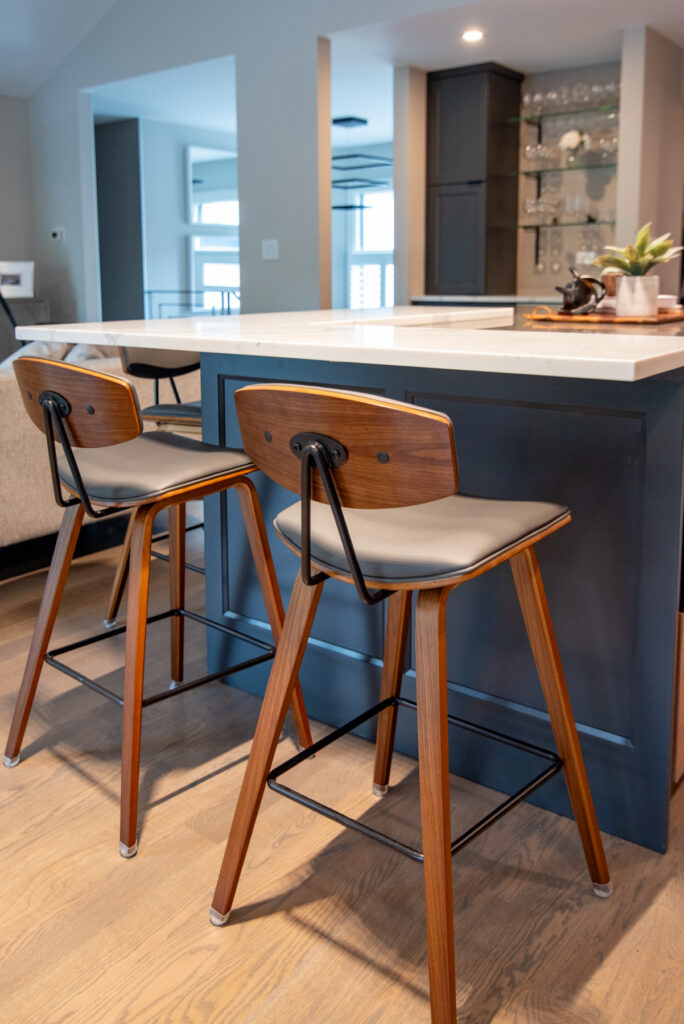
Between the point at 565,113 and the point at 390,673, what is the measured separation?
4.46 m

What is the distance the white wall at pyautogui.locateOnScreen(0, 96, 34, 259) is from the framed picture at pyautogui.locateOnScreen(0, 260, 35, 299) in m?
0.27

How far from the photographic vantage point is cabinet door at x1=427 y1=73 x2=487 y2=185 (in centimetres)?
516

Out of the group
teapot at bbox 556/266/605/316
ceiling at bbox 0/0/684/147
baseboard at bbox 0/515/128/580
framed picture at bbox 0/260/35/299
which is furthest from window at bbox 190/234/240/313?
teapot at bbox 556/266/605/316

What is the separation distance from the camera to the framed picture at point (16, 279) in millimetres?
6117

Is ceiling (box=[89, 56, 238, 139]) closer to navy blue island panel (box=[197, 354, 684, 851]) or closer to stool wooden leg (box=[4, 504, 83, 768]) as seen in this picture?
stool wooden leg (box=[4, 504, 83, 768])

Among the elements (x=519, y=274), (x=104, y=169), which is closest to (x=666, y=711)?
(x=519, y=274)

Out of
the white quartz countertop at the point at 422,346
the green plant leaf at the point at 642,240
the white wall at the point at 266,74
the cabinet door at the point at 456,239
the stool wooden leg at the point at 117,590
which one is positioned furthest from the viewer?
Result: the cabinet door at the point at 456,239

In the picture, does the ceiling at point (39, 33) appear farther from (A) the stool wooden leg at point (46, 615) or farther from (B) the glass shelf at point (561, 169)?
(A) the stool wooden leg at point (46, 615)

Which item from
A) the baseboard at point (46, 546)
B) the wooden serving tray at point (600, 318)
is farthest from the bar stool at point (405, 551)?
the baseboard at point (46, 546)

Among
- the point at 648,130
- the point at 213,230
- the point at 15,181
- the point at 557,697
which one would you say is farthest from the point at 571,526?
the point at 213,230

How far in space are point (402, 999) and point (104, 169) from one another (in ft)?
26.7

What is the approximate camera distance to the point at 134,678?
1614mm

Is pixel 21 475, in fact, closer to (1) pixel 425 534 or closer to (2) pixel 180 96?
(1) pixel 425 534

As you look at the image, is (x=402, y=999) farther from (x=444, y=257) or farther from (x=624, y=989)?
(x=444, y=257)
